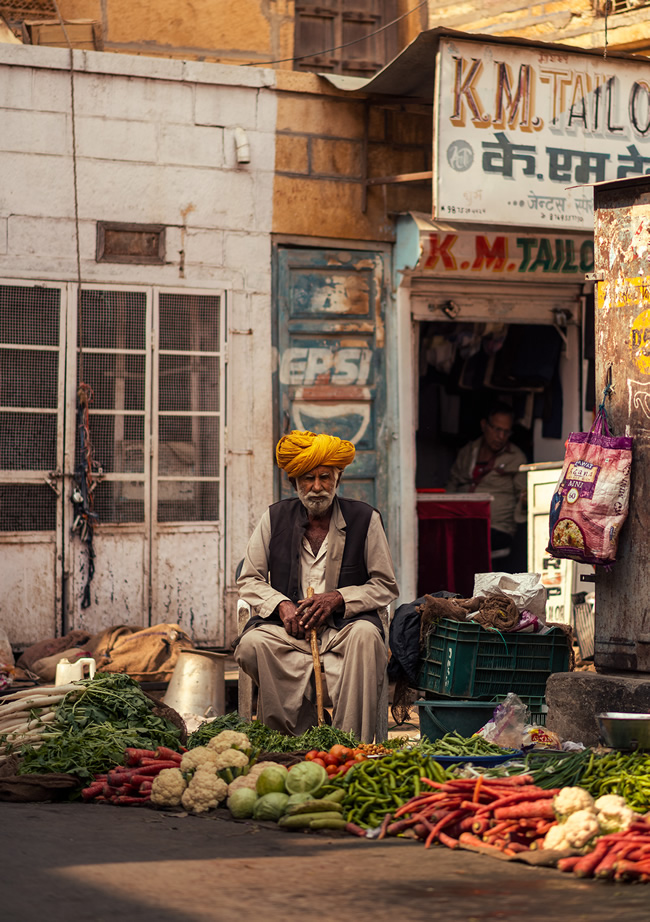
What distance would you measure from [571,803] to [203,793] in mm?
1479

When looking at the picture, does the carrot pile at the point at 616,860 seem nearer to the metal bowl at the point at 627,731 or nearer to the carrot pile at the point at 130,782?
the metal bowl at the point at 627,731

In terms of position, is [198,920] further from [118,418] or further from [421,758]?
[118,418]

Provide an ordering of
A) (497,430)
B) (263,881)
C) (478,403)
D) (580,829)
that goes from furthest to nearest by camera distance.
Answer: (478,403) < (497,430) < (580,829) < (263,881)

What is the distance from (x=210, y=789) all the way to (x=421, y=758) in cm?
82

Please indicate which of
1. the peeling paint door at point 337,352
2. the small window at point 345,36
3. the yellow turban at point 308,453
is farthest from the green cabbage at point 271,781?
the small window at point 345,36

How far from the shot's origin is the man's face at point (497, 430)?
11.5 meters

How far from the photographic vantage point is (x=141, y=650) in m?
8.68

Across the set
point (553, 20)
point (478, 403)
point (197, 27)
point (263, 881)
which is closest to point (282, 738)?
point (263, 881)

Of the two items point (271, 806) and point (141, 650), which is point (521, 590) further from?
point (141, 650)

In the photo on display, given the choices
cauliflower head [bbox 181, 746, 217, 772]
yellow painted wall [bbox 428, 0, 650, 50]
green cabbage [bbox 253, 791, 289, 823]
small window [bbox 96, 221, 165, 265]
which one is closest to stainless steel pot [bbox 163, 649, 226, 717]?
cauliflower head [bbox 181, 746, 217, 772]

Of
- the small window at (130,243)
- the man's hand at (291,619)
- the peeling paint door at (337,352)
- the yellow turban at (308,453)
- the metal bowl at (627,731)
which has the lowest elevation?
the metal bowl at (627,731)

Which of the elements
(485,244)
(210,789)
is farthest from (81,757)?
(485,244)

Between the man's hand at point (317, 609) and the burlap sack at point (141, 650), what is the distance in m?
2.70

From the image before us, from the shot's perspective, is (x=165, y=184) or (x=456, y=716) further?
(x=165, y=184)
